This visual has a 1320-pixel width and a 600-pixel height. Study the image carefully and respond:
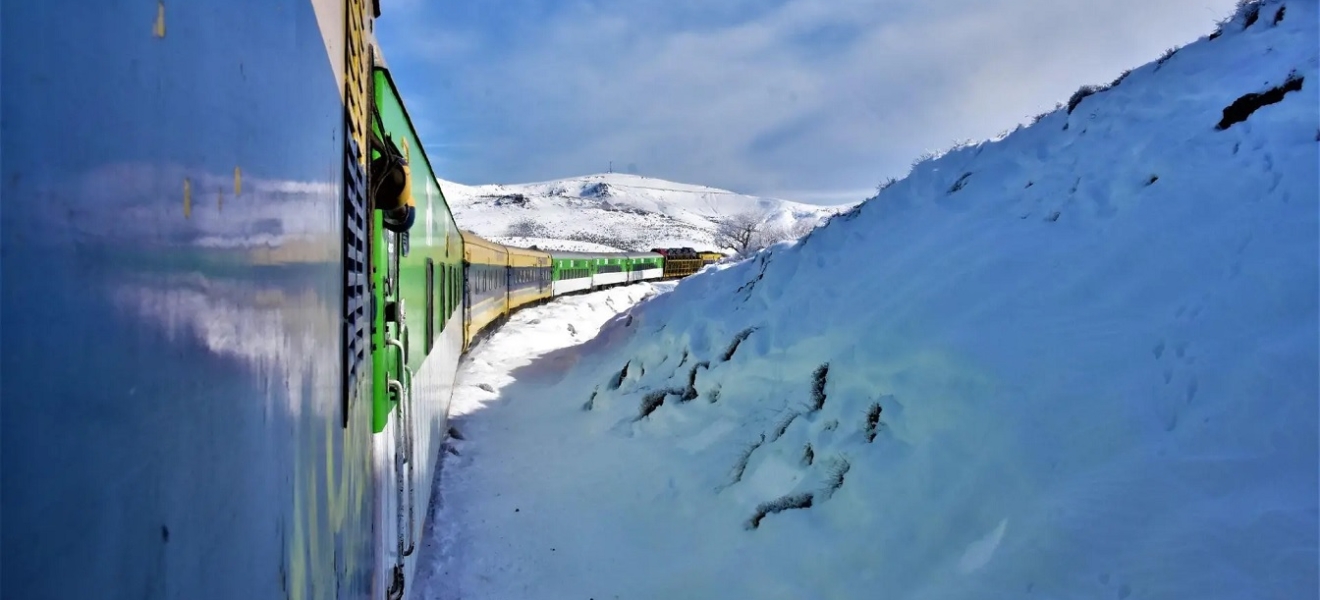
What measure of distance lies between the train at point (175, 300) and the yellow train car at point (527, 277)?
17.8 metres

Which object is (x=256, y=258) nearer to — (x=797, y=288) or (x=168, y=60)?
(x=168, y=60)

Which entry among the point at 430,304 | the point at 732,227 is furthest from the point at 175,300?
the point at 732,227

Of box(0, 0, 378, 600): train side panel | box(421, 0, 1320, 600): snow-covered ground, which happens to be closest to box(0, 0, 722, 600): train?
box(0, 0, 378, 600): train side panel

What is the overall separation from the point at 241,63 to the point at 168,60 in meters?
0.37

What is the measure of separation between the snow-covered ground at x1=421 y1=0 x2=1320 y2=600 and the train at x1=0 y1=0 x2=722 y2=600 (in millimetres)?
3409

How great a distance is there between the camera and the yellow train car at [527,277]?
2098 cm

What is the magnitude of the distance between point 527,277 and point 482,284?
25.5 feet

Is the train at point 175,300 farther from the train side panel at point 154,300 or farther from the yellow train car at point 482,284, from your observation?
the yellow train car at point 482,284

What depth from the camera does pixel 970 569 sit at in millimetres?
3926

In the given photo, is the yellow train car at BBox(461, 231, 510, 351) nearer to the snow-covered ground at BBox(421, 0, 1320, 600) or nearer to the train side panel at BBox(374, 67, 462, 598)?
the snow-covered ground at BBox(421, 0, 1320, 600)

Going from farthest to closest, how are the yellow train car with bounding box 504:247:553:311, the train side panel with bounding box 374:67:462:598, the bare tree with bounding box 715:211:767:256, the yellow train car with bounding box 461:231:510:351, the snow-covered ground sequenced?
the bare tree with bounding box 715:211:767:256 → the yellow train car with bounding box 504:247:553:311 → the yellow train car with bounding box 461:231:510:351 → the train side panel with bounding box 374:67:462:598 → the snow-covered ground

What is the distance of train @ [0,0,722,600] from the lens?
27.5 inches

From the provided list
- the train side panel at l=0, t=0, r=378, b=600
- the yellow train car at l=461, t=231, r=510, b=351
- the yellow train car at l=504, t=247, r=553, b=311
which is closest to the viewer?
the train side panel at l=0, t=0, r=378, b=600

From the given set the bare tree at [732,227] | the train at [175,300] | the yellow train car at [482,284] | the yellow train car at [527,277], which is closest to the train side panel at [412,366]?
the train at [175,300]
